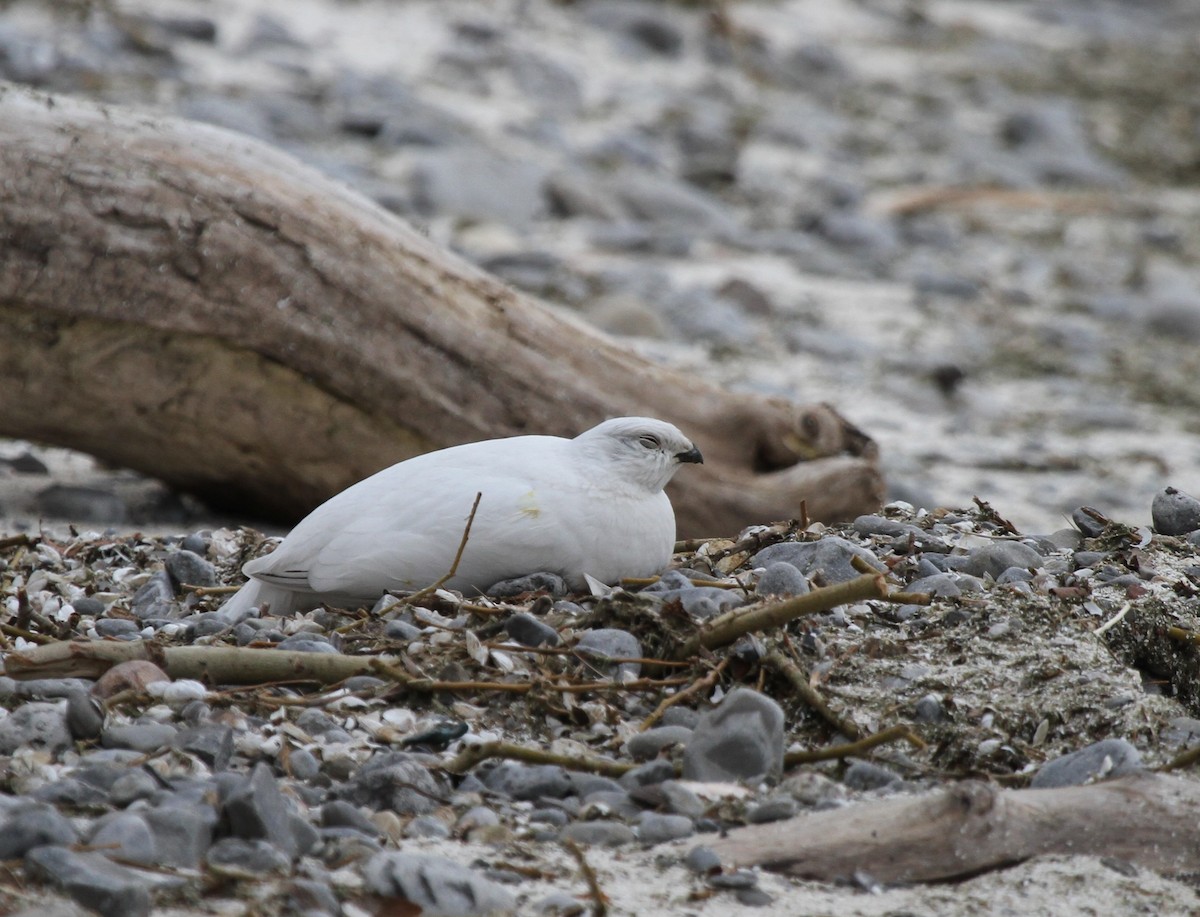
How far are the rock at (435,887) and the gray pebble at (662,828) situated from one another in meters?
0.39

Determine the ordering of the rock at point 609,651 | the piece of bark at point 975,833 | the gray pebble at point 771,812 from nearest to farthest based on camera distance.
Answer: the piece of bark at point 975,833 → the gray pebble at point 771,812 → the rock at point 609,651

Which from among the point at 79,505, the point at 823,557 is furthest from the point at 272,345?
the point at 823,557

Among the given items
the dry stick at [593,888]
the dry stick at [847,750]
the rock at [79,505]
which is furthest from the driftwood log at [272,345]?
the dry stick at [593,888]

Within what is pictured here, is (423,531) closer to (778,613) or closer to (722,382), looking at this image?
(778,613)

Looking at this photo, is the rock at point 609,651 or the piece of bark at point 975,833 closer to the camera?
the piece of bark at point 975,833

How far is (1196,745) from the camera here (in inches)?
143

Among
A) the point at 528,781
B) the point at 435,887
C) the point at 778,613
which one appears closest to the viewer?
the point at 435,887

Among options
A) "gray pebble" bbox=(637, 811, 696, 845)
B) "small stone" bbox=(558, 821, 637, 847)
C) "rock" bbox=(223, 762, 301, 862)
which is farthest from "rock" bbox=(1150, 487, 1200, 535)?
"rock" bbox=(223, 762, 301, 862)

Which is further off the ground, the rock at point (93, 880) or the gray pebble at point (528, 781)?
the rock at point (93, 880)

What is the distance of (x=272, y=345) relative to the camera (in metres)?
6.21

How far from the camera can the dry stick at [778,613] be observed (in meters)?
3.78

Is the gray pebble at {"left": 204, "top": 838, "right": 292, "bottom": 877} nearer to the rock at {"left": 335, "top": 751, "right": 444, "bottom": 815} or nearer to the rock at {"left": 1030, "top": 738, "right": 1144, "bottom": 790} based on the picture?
the rock at {"left": 335, "top": 751, "right": 444, "bottom": 815}

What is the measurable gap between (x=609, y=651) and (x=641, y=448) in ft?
2.83

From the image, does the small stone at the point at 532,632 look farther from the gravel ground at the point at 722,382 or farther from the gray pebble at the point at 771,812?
the gray pebble at the point at 771,812
